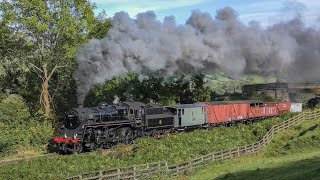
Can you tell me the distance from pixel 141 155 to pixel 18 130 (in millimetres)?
12980

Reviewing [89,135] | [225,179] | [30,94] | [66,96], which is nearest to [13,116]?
[30,94]

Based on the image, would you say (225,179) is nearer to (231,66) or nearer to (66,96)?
(231,66)

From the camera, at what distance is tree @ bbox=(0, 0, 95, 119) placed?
38.6m

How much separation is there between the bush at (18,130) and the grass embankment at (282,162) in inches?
613

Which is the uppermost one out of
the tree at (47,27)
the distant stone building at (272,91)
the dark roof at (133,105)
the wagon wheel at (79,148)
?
the tree at (47,27)

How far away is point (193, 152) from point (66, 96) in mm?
26134

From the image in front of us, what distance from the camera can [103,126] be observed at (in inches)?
1206

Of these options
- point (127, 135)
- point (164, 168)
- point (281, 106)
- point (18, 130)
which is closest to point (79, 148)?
Answer: point (127, 135)

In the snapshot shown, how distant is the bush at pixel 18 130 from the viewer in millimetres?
33156

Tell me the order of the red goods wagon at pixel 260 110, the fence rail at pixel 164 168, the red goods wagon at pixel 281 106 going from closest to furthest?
the fence rail at pixel 164 168, the red goods wagon at pixel 260 110, the red goods wagon at pixel 281 106

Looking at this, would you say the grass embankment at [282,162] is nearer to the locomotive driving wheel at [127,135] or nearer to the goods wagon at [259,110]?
the goods wagon at [259,110]

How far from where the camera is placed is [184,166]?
87.0 feet

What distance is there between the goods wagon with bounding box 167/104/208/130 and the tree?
38.1 ft

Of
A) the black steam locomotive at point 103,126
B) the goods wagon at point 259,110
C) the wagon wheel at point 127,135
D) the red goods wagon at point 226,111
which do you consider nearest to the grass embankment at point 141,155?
the wagon wheel at point 127,135
